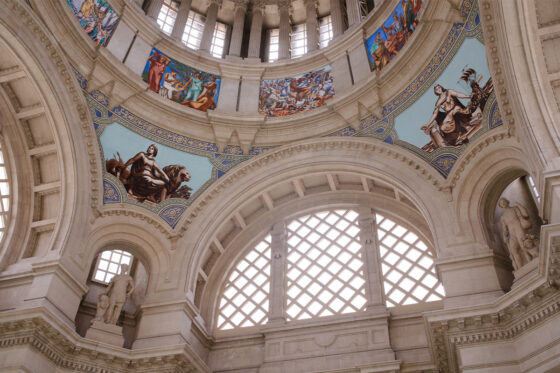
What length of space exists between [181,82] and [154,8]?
10.5 feet

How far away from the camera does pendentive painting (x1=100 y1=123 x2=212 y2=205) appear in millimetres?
16312

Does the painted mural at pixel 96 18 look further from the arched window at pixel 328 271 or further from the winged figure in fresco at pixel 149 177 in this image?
the arched window at pixel 328 271

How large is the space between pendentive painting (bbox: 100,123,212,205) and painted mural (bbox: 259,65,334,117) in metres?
3.11

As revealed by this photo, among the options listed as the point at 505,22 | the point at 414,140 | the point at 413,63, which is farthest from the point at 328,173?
the point at 505,22

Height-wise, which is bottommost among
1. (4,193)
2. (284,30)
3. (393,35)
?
(4,193)

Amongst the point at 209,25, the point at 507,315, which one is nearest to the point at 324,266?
the point at 507,315

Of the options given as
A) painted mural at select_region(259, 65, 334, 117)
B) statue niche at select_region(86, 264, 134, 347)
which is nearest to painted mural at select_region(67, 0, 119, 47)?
painted mural at select_region(259, 65, 334, 117)

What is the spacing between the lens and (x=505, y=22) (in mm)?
11711

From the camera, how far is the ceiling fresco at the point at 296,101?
14.2 metres

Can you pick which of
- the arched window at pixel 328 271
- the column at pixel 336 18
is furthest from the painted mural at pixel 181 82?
the arched window at pixel 328 271

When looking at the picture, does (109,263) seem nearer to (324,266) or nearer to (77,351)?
(77,351)

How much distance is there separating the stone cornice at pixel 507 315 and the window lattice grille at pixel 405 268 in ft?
9.41

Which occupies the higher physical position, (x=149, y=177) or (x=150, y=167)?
(x=150, y=167)

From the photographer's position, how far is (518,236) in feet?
39.3
